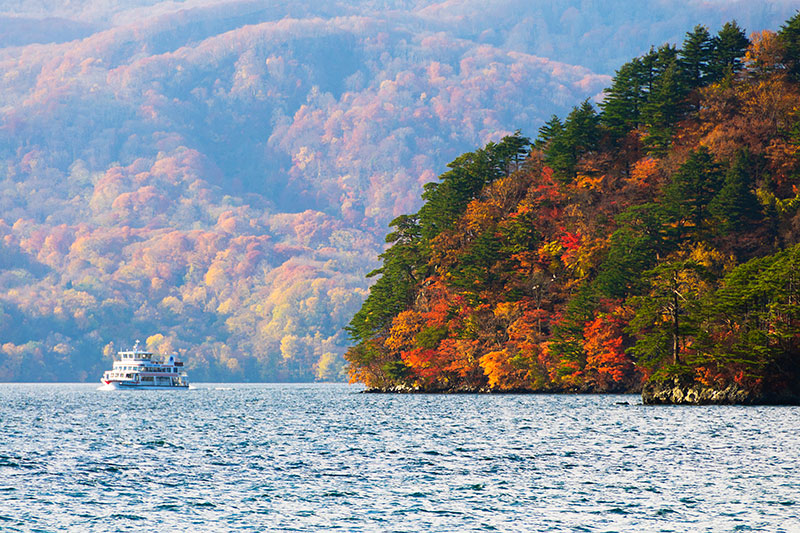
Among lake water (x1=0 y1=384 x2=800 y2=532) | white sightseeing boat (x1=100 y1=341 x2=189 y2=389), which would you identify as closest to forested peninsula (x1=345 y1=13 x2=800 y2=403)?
lake water (x1=0 y1=384 x2=800 y2=532)

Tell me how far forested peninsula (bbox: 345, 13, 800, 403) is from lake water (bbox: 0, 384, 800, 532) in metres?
12.0

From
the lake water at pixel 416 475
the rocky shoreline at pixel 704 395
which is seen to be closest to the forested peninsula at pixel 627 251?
the rocky shoreline at pixel 704 395

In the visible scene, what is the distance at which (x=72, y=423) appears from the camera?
74.9m

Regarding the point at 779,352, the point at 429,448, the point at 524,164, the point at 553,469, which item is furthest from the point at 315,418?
the point at 524,164

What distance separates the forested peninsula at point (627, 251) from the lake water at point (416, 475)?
1198cm

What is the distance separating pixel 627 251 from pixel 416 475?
6719 cm

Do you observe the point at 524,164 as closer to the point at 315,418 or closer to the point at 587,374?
the point at 587,374

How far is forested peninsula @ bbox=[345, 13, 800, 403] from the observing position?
269 ft

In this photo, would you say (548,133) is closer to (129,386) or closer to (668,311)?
(668,311)

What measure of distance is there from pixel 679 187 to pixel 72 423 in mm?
63674

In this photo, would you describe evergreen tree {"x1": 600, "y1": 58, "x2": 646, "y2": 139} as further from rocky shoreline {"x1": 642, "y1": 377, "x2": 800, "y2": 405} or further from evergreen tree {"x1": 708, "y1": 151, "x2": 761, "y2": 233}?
rocky shoreline {"x1": 642, "y1": 377, "x2": 800, "y2": 405}

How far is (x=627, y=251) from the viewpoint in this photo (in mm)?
102500

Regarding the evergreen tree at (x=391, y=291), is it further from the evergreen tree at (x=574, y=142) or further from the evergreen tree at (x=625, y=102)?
the evergreen tree at (x=625, y=102)

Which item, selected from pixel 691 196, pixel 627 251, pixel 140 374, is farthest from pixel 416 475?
pixel 140 374
